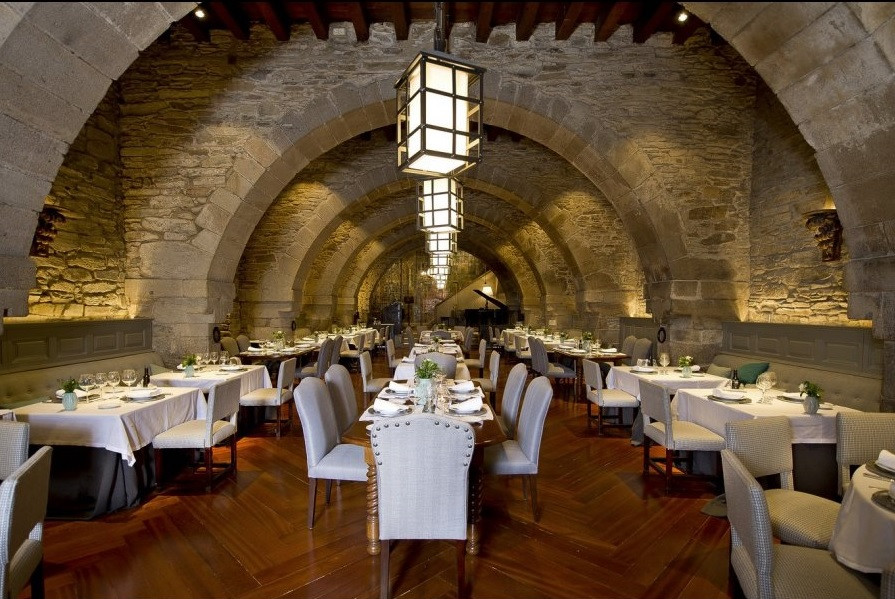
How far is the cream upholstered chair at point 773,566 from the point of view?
1524 mm

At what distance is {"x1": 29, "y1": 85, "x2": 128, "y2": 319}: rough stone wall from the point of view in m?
4.50

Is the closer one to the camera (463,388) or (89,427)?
(89,427)

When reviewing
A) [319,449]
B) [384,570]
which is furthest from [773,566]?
[319,449]

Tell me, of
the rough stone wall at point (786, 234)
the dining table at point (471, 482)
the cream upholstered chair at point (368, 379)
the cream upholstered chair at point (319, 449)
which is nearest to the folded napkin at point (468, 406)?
the dining table at point (471, 482)

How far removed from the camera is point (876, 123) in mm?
2703

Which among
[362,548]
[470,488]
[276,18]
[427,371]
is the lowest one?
[362,548]

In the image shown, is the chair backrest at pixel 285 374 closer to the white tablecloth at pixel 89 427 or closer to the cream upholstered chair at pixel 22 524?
the white tablecloth at pixel 89 427

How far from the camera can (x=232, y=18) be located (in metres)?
4.74

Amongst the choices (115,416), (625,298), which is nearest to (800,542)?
(115,416)

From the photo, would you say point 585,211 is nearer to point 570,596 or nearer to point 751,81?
point 751,81

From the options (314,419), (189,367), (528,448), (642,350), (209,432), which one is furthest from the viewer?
(642,350)

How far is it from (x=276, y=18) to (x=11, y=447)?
4.51 m

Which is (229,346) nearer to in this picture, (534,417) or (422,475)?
(534,417)

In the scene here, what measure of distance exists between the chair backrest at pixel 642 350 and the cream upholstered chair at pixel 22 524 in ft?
18.6
